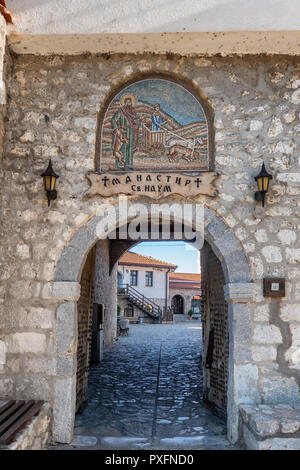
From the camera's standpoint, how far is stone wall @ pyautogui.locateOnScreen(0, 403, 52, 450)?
9.27 feet

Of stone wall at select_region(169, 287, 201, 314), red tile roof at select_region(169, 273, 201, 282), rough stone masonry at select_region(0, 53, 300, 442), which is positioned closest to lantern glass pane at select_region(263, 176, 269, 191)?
rough stone masonry at select_region(0, 53, 300, 442)

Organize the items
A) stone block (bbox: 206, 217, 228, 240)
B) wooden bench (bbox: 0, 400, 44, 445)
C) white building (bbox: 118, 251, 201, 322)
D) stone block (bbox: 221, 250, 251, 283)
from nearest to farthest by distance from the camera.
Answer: wooden bench (bbox: 0, 400, 44, 445), stone block (bbox: 221, 250, 251, 283), stone block (bbox: 206, 217, 228, 240), white building (bbox: 118, 251, 201, 322)

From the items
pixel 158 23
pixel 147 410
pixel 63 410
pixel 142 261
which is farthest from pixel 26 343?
pixel 142 261

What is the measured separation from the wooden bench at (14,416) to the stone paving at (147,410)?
55 centimetres

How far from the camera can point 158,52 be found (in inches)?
166

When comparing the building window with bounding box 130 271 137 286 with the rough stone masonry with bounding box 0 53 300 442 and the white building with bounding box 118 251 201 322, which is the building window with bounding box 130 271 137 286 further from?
the rough stone masonry with bounding box 0 53 300 442

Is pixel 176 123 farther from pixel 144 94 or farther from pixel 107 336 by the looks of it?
pixel 107 336

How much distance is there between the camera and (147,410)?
4.80 metres

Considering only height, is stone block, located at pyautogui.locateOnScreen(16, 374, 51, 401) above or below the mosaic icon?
below

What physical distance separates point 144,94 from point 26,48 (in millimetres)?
1461

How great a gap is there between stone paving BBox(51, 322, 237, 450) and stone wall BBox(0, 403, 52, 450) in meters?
0.26

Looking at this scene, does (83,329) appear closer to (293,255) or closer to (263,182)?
(293,255)

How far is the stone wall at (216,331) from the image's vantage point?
460cm
